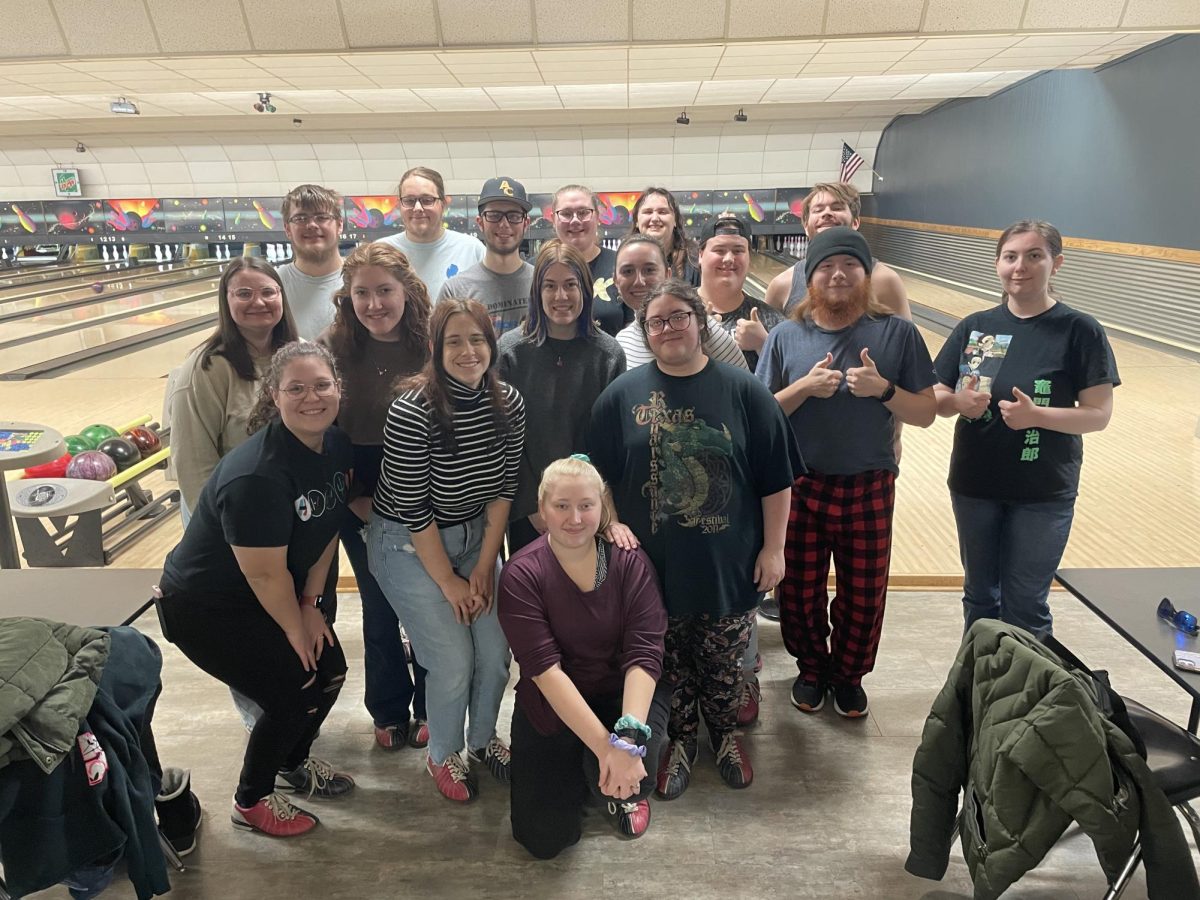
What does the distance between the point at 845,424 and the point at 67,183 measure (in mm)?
13492

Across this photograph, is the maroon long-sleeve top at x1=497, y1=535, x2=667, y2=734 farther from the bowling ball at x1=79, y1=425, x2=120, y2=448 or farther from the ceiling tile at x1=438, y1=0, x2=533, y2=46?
the ceiling tile at x1=438, y1=0, x2=533, y2=46

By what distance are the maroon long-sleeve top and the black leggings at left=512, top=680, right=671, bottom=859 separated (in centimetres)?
4

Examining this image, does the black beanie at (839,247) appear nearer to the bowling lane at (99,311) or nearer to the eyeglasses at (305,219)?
the eyeglasses at (305,219)

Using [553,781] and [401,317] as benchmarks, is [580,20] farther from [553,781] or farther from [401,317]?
[553,781]

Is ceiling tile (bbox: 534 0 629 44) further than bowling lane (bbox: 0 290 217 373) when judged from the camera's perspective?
No

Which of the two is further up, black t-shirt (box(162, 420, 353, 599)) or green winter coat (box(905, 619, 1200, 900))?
black t-shirt (box(162, 420, 353, 599))

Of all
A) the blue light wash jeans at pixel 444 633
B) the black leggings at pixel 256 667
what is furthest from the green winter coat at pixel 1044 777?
the black leggings at pixel 256 667

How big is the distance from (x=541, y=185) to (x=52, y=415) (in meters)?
8.13

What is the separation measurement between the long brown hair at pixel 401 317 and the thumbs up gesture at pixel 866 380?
997 mm

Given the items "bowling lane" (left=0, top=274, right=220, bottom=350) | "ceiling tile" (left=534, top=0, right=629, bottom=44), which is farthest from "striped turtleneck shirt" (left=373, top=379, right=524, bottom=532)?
"bowling lane" (left=0, top=274, right=220, bottom=350)

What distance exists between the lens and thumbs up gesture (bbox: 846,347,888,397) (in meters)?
1.82

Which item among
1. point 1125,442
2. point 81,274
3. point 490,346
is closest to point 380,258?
point 490,346

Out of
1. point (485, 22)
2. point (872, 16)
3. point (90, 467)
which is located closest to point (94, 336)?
point (90, 467)

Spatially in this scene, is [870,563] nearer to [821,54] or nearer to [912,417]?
[912,417]
